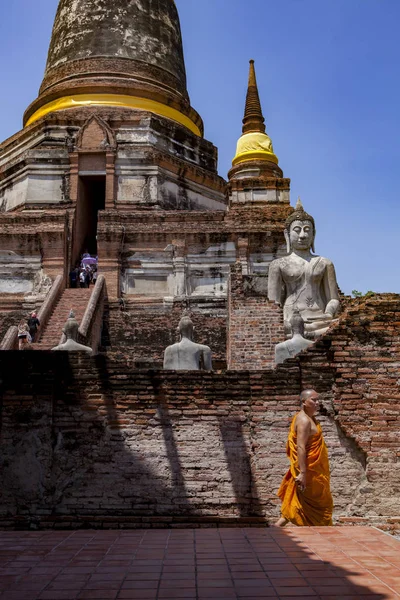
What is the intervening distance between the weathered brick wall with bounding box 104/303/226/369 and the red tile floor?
7029mm

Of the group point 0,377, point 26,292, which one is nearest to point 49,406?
point 0,377

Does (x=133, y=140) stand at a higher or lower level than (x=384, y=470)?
higher

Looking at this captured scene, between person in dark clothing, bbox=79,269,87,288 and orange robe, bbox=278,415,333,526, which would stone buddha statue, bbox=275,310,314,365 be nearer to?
orange robe, bbox=278,415,333,526

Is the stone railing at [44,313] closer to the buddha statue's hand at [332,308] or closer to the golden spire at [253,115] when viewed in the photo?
the buddha statue's hand at [332,308]

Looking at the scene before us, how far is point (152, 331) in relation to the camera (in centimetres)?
1471

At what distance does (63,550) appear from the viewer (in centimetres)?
514

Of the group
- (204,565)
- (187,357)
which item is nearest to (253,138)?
(187,357)

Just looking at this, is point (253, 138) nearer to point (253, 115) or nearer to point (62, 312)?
point (253, 115)

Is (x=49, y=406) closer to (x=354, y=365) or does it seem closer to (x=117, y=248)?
(x=354, y=365)

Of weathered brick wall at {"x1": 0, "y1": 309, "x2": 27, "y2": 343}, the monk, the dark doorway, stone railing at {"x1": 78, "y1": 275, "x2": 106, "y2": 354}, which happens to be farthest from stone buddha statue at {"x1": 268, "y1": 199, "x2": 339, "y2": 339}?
the dark doorway

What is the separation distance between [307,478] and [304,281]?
4.37 m

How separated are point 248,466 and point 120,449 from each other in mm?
1261

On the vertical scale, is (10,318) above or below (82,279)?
below

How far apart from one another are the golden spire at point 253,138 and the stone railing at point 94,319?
9201 millimetres
